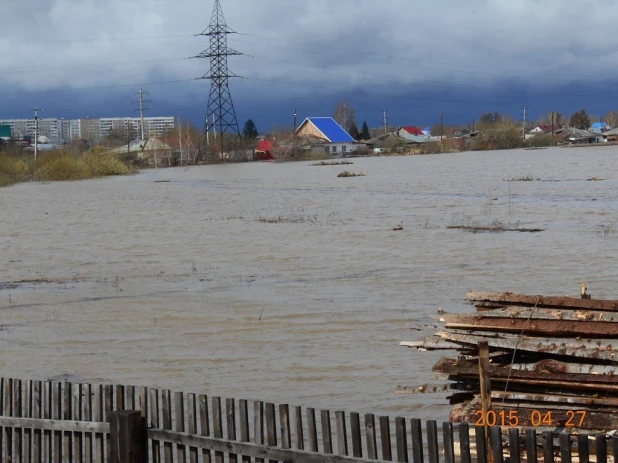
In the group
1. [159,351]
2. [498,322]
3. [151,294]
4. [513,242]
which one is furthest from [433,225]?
[498,322]

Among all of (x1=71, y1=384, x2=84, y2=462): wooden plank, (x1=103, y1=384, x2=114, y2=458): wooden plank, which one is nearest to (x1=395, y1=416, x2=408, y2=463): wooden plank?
(x1=103, y1=384, x2=114, y2=458): wooden plank

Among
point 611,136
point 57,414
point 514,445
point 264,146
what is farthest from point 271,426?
point 611,136

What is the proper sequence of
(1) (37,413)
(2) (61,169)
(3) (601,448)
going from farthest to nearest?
(2) (61,169) < (1) (37,413) < (3) (601,448)

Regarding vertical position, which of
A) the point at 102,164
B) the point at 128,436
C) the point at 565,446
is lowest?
the point at 128,436

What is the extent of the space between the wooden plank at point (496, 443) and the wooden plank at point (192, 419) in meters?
1.90

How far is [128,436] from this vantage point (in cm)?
647

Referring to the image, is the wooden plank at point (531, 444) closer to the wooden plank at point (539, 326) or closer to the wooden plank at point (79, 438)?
the wooden plank at point (539, 326)

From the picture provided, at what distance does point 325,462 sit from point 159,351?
8.34 metres

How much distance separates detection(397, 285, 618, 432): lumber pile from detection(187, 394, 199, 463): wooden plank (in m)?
1.94

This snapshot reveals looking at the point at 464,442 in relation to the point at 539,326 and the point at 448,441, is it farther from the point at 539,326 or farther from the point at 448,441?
the point at 539,326

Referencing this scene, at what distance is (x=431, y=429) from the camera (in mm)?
5660

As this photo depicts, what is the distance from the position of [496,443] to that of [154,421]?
235 cm

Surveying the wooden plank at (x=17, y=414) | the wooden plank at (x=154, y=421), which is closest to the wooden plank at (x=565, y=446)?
the wooden plank at (x=154, y=421)

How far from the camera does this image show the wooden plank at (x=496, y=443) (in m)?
5.53
